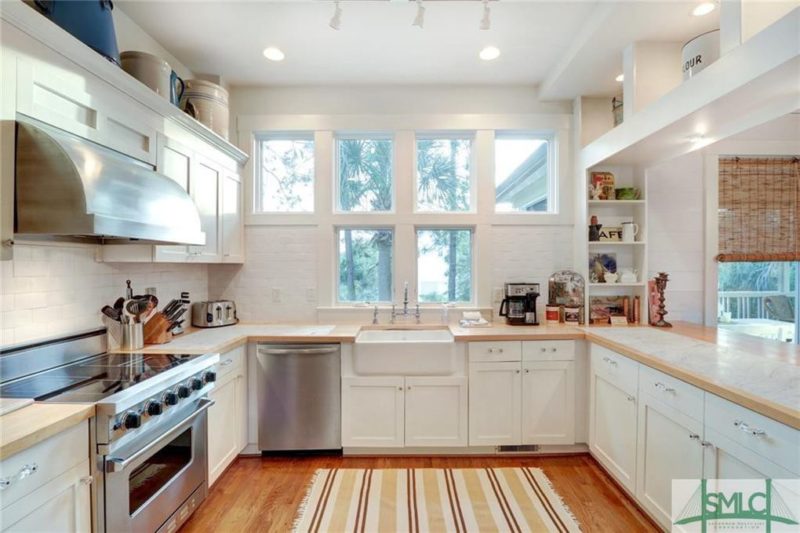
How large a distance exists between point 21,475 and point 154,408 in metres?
0.48

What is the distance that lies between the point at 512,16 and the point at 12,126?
2.55m

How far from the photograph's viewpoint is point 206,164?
2.54 metres

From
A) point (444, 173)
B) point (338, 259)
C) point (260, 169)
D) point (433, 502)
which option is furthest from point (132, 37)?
point (433, 502)

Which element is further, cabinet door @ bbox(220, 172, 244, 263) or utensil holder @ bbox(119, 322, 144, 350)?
cabinet door @ bbox(220, 172, 244, 263)

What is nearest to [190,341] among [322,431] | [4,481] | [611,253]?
[322,431]

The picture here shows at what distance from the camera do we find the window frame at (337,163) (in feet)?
10.4

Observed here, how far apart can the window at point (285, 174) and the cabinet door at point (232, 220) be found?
0.84ft

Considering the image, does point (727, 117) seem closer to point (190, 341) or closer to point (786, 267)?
point (786, 267)

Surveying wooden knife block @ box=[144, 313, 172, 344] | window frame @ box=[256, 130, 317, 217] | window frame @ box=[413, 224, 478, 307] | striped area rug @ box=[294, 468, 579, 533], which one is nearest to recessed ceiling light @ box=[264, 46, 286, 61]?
window frame @ box=[256, 130, 317, 217]

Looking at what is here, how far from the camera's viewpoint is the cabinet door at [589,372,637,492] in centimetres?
205

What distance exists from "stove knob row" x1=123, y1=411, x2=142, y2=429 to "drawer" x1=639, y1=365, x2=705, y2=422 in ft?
7.61

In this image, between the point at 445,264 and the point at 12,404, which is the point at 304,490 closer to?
the point at 12,404

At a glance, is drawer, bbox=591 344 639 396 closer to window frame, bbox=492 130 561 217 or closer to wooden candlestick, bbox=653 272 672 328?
wooden candlestick, bbox=653 272 672 328

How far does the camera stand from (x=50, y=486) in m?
1.17
